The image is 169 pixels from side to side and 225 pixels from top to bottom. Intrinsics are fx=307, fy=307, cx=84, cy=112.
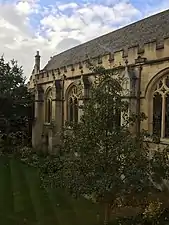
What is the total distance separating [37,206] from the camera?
1193 centimetres

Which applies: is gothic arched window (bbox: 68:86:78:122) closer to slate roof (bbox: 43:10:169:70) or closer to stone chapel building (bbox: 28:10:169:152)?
stone chapel building (bbox: 28:10:169:152)

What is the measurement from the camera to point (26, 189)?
1422cm

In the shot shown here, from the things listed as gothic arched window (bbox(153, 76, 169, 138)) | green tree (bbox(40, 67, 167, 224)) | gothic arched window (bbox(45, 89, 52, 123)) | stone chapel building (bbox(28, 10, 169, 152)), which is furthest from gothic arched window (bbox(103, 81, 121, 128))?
gothic arched window (bbox(45, 89, 52, 123))

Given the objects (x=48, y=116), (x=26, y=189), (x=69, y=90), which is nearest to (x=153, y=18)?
(x=69, y=90)

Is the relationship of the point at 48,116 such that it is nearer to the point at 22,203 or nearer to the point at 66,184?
the point at 22,203

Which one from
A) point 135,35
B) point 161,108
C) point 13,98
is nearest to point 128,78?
point 161,108

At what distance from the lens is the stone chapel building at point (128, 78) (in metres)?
14.6

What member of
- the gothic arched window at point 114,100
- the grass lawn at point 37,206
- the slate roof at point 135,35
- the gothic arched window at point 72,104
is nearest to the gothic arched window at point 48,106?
the gothic arched window at point 72,104

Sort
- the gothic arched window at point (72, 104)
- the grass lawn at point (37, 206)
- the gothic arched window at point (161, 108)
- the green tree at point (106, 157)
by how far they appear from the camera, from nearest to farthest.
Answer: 1. the green tree at point (106, 157)
2. the grass lawn at point (37, 206)
3. the gothic arched window at point (161, 108)
4. the gothic arched window at point (72, 104)

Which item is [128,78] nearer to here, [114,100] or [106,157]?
[114,100]

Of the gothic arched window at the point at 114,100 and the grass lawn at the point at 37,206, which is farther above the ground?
the gothic arched window at the point at 114,100

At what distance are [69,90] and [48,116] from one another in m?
4.34

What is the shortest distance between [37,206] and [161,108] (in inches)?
285

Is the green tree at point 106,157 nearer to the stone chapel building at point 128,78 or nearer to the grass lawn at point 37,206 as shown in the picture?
the stone chapel building at point 128,78
